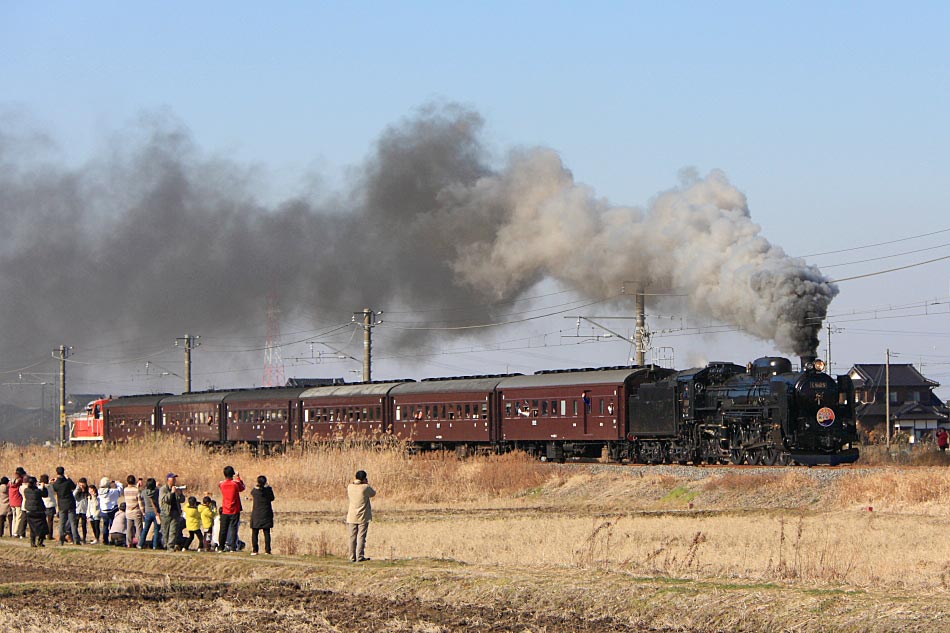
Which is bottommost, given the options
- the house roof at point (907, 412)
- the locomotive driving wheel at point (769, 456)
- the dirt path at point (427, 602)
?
the dirt path at point (427, 602)

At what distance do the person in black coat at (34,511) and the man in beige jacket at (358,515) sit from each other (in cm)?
885

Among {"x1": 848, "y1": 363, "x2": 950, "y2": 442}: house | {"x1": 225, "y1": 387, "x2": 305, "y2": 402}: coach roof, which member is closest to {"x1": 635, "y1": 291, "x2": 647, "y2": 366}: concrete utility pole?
{"x1": 225, "y1": 387, "x2": 305, "y2": 402}: coach roof

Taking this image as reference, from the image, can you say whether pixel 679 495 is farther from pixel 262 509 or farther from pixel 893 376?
pixel 893 376

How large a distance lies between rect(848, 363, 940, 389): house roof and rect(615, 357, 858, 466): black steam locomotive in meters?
68.4

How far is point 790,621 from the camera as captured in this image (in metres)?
15.1

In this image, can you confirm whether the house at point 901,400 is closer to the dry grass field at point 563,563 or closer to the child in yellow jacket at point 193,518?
the dry grass field at point 563,563

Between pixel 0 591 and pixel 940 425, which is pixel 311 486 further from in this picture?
pixel 940 425

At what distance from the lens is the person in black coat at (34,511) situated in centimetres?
2677

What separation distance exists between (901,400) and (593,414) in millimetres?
72451

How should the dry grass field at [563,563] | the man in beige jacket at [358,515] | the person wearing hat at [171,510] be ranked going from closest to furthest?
the dry grass field at [563,563], the man in beige jacket at [358,515], the person wearing hat at [171,510]

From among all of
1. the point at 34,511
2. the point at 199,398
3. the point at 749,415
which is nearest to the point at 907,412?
the point at 199,398

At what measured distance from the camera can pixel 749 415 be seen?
37.8 m

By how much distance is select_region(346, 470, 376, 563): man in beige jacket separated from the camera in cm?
2119

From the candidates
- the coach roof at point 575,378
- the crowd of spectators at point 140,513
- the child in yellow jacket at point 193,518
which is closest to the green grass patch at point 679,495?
the coach roof at point 575,378
